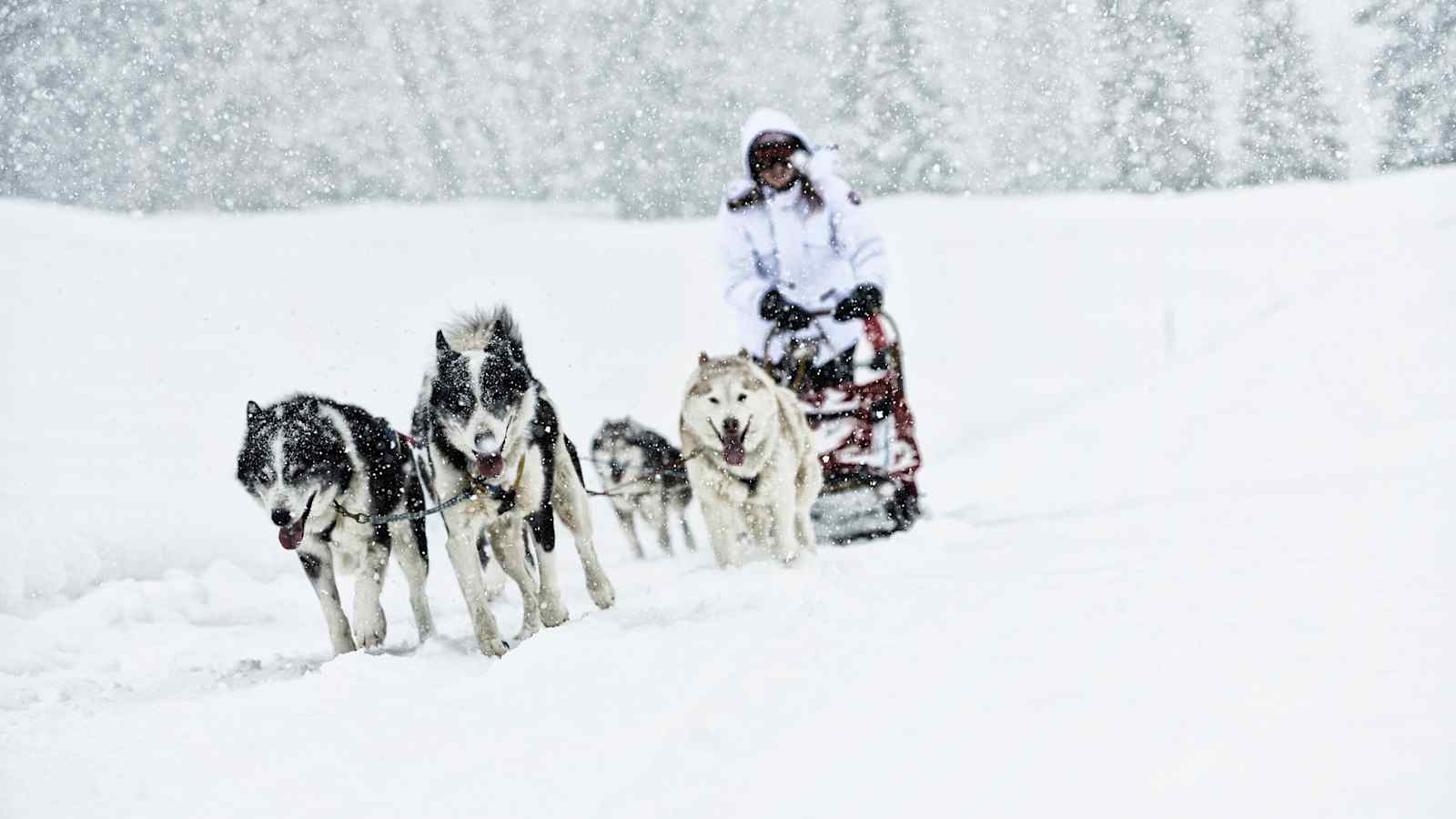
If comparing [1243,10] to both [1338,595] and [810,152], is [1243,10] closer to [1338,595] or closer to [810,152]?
[810,152]

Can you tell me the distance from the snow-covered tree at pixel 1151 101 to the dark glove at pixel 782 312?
1118 inches

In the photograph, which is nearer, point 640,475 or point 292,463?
point 292,463

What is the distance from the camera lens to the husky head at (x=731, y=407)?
5254 mm

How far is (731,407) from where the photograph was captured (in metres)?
5.27

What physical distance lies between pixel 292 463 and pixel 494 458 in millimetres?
808

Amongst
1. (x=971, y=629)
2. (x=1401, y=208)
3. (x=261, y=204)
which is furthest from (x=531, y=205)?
(x=971, y=629)

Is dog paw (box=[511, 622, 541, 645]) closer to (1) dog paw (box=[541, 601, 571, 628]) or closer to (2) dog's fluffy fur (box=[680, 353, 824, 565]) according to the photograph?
(1) dog paw (box=[541, 601, 571, 628])

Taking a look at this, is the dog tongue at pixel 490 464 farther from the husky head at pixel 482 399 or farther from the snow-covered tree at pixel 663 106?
Result: the snow-covered tree at pixel 663 106

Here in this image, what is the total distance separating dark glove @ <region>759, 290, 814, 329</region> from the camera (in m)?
6.39

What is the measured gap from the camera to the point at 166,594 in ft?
20.6

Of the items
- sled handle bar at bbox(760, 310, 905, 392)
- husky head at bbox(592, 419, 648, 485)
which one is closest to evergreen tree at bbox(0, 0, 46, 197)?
husky head at bbox(592, 419, 648, 485)

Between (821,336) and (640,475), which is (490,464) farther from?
(640,475)

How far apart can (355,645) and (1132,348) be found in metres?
15.5

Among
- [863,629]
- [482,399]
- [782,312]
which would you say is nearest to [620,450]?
[782,312]
